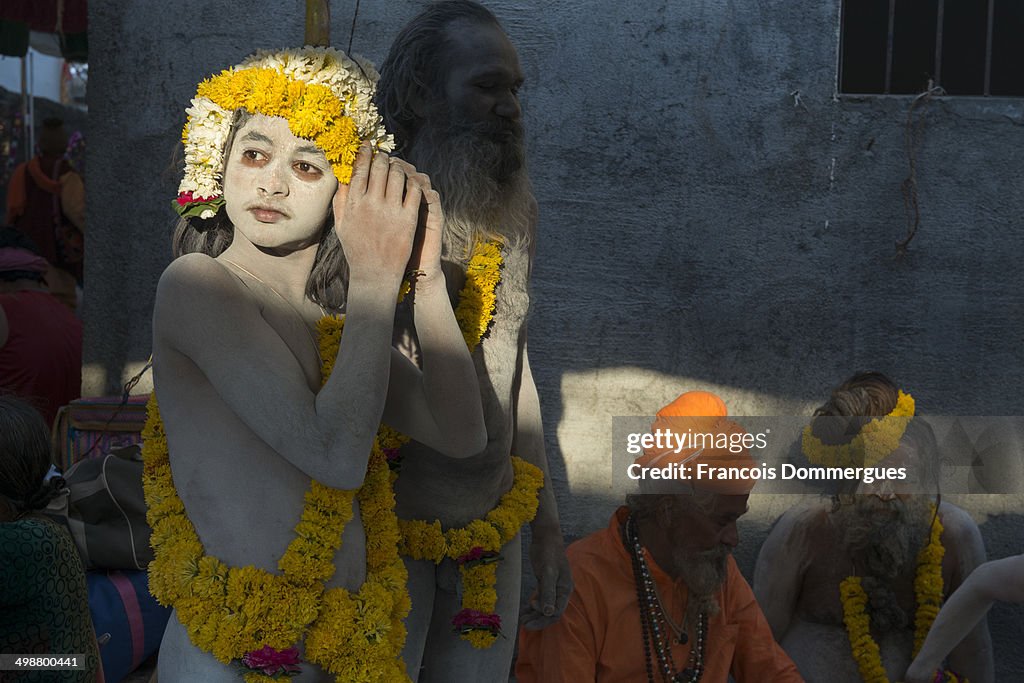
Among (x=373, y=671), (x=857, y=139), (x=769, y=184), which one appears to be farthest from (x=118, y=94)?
(x=373, y=671)

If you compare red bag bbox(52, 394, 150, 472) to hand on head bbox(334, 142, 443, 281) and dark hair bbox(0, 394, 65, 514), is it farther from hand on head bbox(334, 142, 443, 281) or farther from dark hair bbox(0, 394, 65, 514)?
hand on head bbox(334, 142, 443, 281)

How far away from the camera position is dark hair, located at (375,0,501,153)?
309 cm

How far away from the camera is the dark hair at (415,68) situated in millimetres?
3088

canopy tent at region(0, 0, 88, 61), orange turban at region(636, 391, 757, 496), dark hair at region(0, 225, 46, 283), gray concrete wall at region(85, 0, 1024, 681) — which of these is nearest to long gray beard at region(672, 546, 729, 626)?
orange turban at region(636, 391, 757, 496)

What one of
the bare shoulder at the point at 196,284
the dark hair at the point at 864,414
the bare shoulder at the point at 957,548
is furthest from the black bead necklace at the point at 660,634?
the bare shoulder at the point at 196,284

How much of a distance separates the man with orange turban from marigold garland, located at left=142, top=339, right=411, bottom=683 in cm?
129

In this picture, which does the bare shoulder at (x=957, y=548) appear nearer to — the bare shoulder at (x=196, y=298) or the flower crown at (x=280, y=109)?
the flower crown at (x=280, y=109)

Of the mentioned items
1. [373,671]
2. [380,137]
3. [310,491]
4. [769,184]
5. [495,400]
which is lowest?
[373,671]

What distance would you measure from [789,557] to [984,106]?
2233 mm

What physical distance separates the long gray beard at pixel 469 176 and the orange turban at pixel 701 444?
1.14 m

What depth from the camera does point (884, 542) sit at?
4297 mm

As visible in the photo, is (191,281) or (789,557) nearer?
(191,281)

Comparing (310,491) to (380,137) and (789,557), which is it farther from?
(789,557)

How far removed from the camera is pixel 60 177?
8133 millimetres
